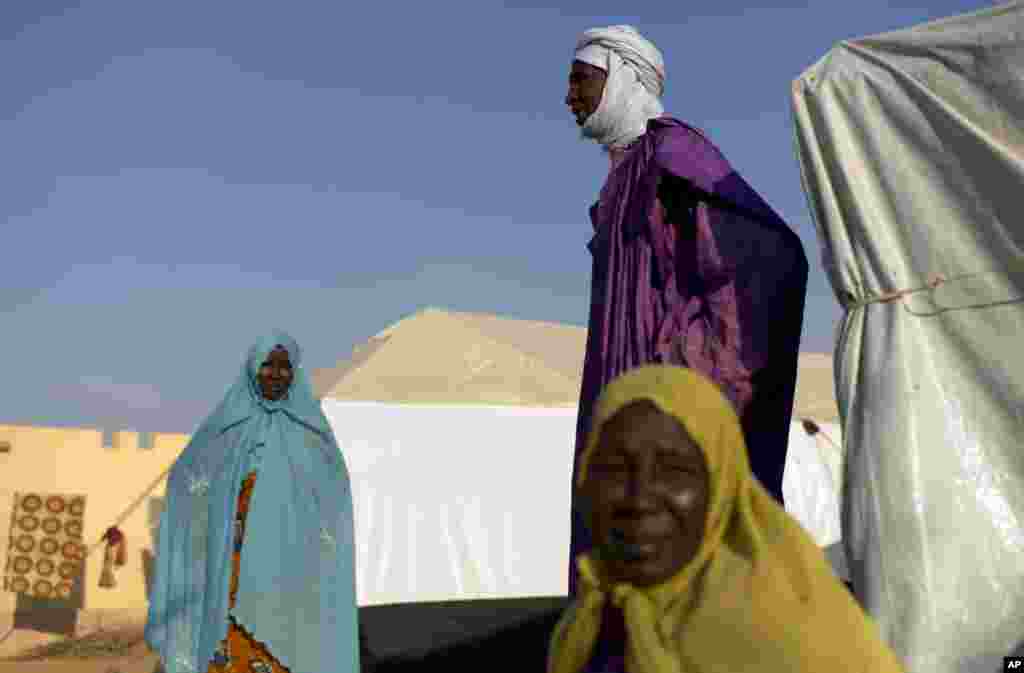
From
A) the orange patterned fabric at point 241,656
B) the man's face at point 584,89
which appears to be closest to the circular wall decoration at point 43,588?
the orange patterned fabric at point 241,656

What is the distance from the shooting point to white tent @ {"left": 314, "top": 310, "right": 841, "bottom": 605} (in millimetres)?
10484

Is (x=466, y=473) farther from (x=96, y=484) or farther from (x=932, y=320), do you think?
(x=932, y=320)

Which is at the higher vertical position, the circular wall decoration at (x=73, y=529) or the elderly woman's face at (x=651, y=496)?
the circular wall decoration at (x=73, y=529)

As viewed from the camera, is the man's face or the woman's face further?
the woman's face

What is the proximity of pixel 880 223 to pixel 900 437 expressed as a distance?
1.74ft

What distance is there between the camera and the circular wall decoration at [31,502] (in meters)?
16.2

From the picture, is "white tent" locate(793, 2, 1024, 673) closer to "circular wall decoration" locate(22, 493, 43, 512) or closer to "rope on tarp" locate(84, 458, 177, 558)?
"rope on tarp" locate(84, 458, 177, 558)

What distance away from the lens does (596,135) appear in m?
3.32

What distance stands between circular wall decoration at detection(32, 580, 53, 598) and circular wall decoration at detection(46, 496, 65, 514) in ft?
3.72

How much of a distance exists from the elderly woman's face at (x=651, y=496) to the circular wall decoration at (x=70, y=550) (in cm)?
1608

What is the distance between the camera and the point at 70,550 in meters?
16.1

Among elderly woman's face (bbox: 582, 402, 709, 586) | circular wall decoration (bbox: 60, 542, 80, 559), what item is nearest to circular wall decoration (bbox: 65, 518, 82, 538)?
circular wall decoration (bbox: 60, 542, 80, 559)

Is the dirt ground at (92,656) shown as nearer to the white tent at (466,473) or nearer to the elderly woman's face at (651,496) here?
the white tent at (466,473)

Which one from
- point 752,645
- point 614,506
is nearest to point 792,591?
point 752,645
